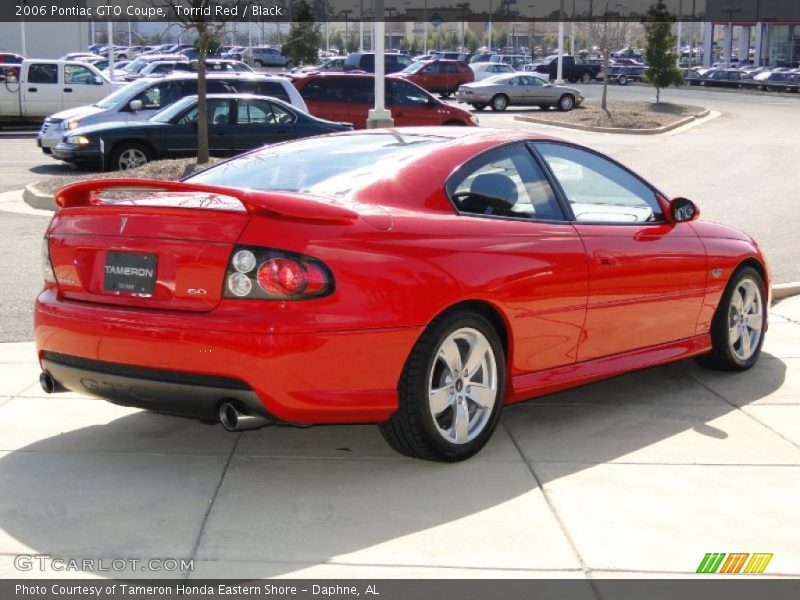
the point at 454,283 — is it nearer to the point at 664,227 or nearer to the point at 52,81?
the point at 664,227

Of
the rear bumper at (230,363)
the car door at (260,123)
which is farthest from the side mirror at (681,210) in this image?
the car door at (260,123)

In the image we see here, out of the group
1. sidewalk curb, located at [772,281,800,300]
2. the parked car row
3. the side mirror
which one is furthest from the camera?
the parked car row

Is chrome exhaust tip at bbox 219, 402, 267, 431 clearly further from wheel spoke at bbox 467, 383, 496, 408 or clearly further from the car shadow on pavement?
wheel spoke at bbox 467, 383, 496, 408

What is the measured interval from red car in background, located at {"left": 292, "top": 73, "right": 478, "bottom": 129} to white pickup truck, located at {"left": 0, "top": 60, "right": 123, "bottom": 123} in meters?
6.21

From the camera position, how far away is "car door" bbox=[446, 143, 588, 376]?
567 centimetres

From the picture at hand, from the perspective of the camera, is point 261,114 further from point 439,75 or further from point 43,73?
point 439,75

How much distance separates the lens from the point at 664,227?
684 centimetres

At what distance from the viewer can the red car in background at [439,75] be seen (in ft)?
165

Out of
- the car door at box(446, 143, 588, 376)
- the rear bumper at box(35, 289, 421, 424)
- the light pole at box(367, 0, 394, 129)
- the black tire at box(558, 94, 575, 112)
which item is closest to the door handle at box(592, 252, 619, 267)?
the car door at box(446, 143, 588, 376)

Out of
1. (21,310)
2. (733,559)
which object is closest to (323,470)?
(733,559)

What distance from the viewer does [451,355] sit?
18.1 feet

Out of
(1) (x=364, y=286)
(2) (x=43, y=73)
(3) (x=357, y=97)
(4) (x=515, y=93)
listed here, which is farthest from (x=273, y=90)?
(4) (x=515, y=93)

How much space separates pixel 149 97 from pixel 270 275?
719 inches

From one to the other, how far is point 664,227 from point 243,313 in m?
2.90
